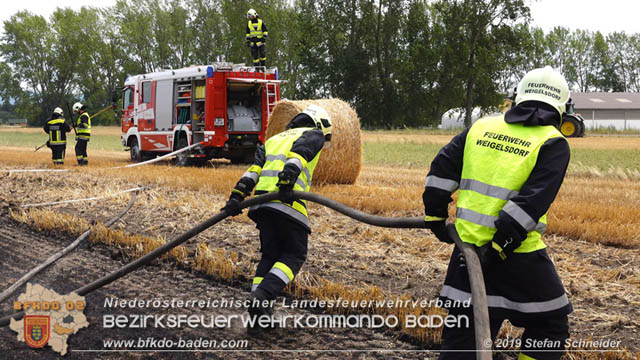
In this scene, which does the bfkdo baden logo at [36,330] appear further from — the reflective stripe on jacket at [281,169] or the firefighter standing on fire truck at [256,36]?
the firefighter standing on fire truck at [256,36]

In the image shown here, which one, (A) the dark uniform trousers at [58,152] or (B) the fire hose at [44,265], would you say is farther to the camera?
(A) the dark uniform trousers at [58,152]

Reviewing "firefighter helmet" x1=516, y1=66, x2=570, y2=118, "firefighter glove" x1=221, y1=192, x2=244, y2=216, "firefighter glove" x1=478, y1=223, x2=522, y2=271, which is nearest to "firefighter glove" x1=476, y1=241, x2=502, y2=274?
"firefighter glove" x1=478, y1=223, x2=522, y2=271

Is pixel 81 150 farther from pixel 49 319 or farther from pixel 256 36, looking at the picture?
pixel 49 319

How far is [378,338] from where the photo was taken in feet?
13.7

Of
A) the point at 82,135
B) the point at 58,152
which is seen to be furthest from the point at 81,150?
the point at 58,152

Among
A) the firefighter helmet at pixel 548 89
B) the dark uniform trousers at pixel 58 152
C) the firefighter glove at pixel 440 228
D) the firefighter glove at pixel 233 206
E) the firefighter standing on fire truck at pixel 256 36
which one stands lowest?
the dark uniform trousers at pixel 58 152

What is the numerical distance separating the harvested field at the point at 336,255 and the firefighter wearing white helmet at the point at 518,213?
0.96 m

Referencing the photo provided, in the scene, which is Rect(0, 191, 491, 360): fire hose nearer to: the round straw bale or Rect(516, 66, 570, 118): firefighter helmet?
Rect(516, 66, 570, 118): firefighter helmet

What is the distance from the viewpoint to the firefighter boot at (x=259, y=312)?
4242mm

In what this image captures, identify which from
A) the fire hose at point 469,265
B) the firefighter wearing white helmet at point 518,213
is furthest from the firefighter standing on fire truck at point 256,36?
the firefighter wearing white helmet at point 518,213

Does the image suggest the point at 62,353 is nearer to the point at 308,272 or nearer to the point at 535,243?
the point at 308,272

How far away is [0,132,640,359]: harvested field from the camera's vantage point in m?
4.24

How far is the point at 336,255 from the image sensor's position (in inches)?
243

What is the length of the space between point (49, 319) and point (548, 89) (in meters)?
3.88
